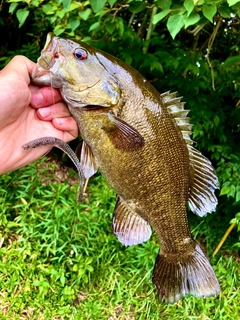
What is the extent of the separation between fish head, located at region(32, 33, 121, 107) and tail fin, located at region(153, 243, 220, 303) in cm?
88

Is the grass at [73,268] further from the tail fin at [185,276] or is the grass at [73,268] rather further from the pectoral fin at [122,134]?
the pectoral fin at [122,134]

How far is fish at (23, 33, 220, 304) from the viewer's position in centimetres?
147

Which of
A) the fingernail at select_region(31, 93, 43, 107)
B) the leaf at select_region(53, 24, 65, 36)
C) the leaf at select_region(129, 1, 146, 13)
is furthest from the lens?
the leaf at select_region(53, 24, 65, 36)

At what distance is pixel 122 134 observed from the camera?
4.85 ft

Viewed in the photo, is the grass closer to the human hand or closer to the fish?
the fish

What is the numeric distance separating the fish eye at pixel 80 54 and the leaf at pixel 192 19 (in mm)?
672

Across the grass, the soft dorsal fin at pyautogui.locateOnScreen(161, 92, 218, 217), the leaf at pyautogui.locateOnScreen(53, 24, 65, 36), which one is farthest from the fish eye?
A: the grass

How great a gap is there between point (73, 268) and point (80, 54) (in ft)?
7.54

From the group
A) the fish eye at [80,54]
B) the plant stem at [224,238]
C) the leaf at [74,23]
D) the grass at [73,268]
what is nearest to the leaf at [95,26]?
the leaf at [74,23]

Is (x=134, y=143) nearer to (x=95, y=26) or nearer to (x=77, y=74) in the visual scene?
(x=77, y=74)

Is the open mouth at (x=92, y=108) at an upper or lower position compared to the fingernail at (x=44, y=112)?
upper

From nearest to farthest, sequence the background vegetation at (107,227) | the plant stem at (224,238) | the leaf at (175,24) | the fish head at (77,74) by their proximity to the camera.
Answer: the fish head at (77,74), the leaf at (175,24), the background vegetation at (107,227), the plant stem at (224,238)

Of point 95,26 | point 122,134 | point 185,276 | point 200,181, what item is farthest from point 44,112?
point 95,26

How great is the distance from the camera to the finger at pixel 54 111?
1.76 m
